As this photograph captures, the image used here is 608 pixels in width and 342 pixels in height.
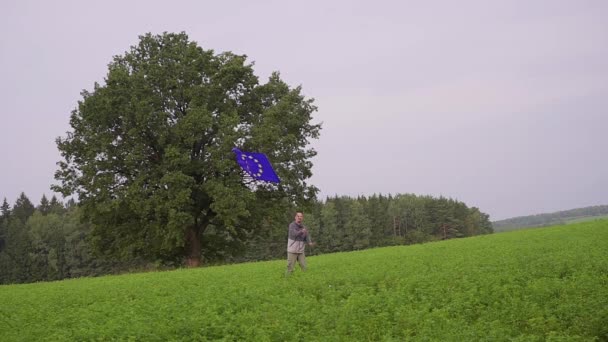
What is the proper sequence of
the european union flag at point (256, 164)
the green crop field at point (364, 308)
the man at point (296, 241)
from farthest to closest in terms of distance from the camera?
the european union flag at point (256, 164), the man at point (296, 241), the green crop field at point (364, 308)

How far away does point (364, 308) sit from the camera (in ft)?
39.9

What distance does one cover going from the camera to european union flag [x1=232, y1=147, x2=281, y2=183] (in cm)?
3409

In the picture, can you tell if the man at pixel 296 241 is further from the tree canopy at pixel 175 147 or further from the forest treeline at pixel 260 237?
the forest treeline at pixel 260 237

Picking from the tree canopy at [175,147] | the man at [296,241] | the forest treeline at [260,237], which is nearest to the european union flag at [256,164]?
the tree canopy at [175,147]

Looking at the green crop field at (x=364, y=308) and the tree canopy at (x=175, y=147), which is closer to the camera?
the green crop field at (x=364, y=308)

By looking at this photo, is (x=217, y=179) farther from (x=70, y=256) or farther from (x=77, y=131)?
(x=70, y=256)

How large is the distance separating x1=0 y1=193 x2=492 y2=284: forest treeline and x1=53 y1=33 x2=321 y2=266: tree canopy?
25.7 metres

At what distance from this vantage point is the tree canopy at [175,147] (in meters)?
34.6

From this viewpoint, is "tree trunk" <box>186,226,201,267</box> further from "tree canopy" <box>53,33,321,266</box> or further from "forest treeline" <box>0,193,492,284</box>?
"forest treeline" <box>0,193,492,284</box>

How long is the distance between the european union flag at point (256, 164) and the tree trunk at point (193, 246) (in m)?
7.01

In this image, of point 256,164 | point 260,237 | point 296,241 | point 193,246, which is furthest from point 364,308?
point 260,237

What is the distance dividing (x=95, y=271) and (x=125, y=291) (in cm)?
8353

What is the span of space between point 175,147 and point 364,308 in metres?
24.9

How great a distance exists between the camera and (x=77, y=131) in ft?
122
